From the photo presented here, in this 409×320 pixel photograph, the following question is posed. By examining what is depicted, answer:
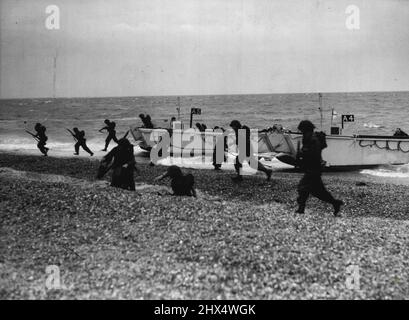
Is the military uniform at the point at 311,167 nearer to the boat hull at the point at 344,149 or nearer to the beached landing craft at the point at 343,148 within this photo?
the boat hull at the point at 344,149

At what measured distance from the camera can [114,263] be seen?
6.25 meters

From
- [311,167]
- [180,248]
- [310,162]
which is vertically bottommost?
[180,248]

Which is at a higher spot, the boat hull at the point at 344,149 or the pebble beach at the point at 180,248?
the boat hull at the point at 344,149

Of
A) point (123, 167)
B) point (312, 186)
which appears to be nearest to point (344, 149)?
point (312, 186)

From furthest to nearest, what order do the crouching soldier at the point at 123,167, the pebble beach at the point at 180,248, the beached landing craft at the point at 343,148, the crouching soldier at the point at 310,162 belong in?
the beached landing craft at the point at 343,148
the crouching soldier at the point at 123,167
the crouching soldier at the point at 310,162
the pebble beach at the point at 180,248

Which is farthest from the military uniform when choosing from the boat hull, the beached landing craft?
the beached landing craft

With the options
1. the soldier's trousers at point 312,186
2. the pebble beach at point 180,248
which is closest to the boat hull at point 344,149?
the pebble beach at point 180,248

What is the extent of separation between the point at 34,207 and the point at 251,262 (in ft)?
15.2

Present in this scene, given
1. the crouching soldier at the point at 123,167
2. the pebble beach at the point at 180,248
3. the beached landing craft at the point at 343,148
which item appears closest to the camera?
the pebble beach at the point at 180,248

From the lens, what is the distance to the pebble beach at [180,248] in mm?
5621

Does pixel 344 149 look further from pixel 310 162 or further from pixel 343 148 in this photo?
pixel 310 162

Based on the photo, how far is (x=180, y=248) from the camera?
6.77m

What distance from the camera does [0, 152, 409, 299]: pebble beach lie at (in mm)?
5621
